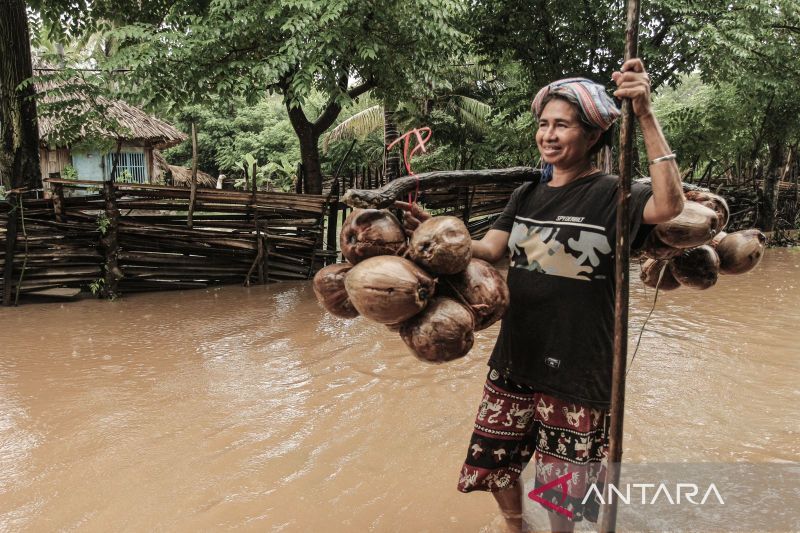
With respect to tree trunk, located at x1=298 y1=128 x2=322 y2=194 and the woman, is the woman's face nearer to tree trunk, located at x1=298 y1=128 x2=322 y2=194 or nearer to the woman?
the woman

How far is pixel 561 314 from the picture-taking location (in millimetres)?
1650

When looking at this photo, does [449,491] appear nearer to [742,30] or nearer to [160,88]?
[160,88]

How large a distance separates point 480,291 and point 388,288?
28cm

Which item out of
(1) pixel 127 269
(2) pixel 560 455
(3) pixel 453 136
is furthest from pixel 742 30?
(1) pixel 127 269

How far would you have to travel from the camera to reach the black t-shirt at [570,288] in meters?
1.58

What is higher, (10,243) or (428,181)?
(428,181)

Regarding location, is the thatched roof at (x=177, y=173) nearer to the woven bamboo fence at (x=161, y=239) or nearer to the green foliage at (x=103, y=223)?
the woven bamboo fence at (x=161, y=239)

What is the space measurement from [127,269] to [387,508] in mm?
5609

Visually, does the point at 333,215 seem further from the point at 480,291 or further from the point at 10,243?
the point at 480,291

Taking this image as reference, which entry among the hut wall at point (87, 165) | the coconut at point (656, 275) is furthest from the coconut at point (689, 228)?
the hut wall at point (87, 165)

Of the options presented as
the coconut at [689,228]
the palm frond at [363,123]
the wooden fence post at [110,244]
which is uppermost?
the palm frond at [363,123]

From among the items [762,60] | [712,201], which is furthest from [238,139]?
[712,201]

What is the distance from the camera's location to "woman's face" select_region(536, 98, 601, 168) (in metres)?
1.57

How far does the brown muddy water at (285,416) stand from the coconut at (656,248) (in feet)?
4.35
